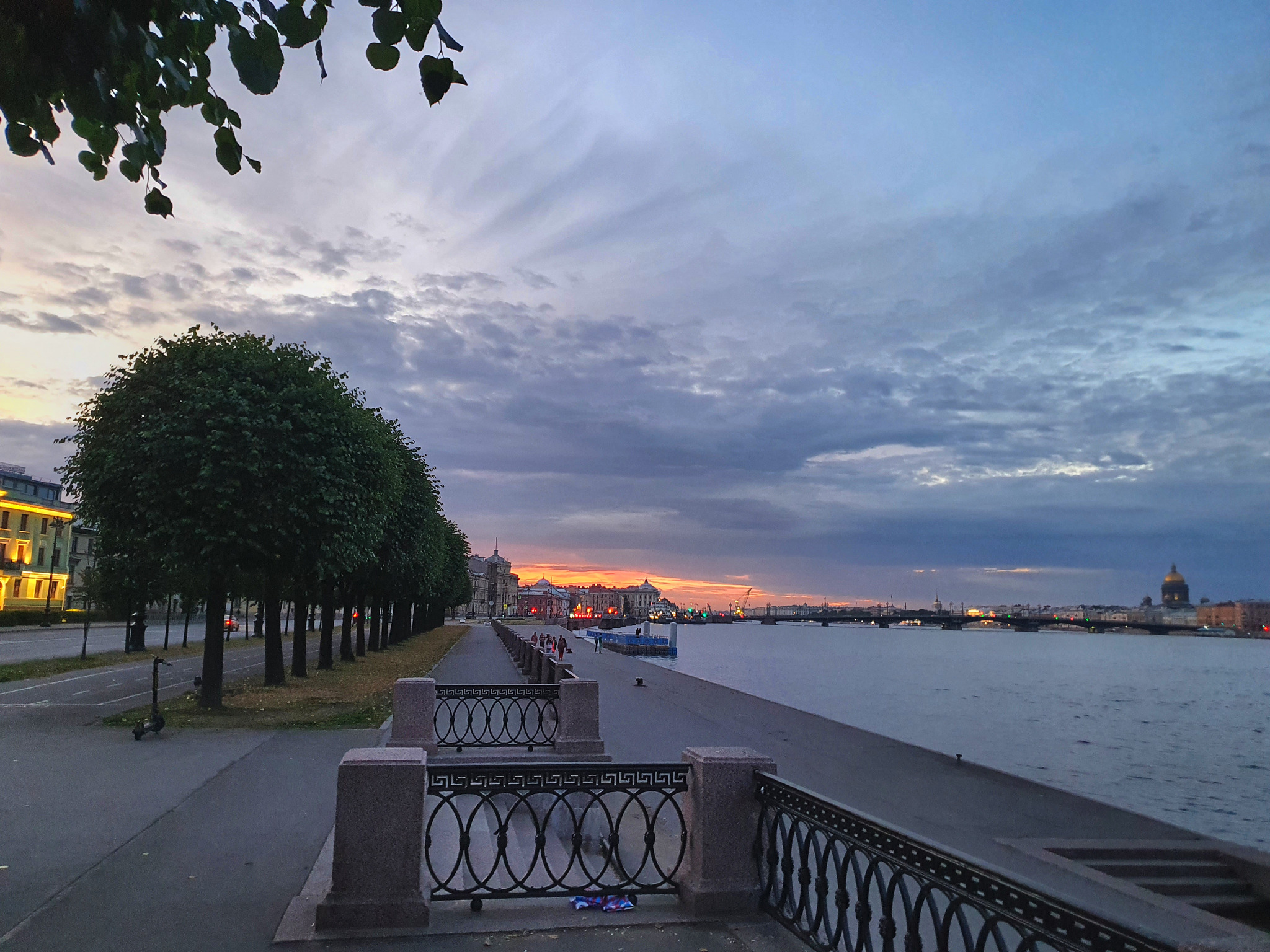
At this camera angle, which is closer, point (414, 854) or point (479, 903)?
point (414, 854)

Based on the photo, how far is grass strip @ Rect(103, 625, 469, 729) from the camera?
15664 millimetres

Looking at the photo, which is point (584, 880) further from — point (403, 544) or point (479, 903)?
point (403, 544)

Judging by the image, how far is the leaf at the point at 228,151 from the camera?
14.7 ft

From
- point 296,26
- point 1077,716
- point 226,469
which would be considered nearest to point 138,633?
point 226,469

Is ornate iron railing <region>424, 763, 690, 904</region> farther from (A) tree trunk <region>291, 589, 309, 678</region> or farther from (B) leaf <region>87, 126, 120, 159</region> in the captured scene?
(A) tree trunk <region>291, 589, 309, 678</region>

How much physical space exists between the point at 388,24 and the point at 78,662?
33.2 m

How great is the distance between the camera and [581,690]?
12.3m

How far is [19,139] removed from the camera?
424 cm

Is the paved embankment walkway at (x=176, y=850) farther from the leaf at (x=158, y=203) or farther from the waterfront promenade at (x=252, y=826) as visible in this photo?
the leaf at (x=158, y=203)

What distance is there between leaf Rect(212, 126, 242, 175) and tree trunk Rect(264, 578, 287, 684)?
64.7 ft

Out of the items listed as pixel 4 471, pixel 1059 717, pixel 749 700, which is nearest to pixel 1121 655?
pixel 1059 717

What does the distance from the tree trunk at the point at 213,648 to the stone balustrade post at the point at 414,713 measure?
23.1 ft

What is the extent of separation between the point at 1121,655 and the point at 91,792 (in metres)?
197

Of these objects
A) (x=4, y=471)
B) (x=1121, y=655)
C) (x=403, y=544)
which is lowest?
(x=1121, y=655)
